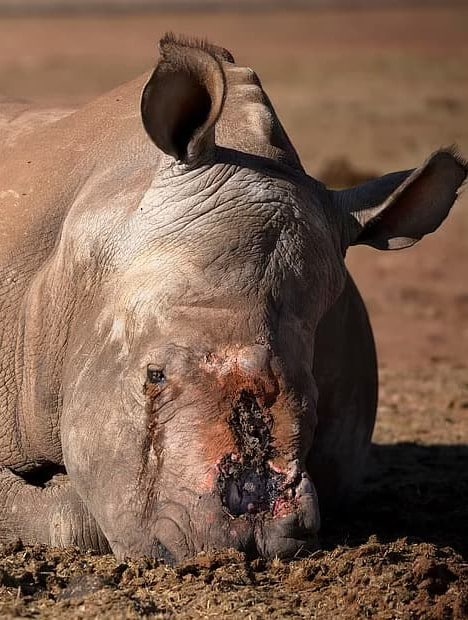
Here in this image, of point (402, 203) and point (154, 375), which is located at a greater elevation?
point (402, 203)

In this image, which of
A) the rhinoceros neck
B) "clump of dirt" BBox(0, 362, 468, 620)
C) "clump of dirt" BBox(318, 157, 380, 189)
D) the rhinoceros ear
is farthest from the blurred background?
"clump of dirt" BBox(0, 362, 468, 620)

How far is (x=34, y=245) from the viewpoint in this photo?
5.66m

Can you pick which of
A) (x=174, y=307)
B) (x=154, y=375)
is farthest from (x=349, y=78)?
(x=154, y=375)

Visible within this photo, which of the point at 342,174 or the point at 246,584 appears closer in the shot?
the point at 246,584

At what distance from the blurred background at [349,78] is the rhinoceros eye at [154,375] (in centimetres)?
269

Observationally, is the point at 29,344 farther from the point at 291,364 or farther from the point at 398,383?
the point at 398,383

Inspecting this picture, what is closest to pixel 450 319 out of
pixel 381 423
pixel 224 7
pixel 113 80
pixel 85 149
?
pixel 381 423

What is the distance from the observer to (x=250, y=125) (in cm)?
546

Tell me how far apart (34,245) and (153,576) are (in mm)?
1650

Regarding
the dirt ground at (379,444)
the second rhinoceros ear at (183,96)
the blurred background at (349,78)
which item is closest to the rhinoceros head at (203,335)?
the second rhinoceros ear at (183,96)

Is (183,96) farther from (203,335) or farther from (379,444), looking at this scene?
(379,444)

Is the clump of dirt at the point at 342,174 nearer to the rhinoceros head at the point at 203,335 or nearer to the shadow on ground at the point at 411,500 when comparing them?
the shadow on ground at the point at 411,500

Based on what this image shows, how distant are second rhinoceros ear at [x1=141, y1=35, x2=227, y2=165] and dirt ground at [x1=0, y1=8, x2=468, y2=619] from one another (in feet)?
4.75

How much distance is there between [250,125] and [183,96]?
0.58 metres
